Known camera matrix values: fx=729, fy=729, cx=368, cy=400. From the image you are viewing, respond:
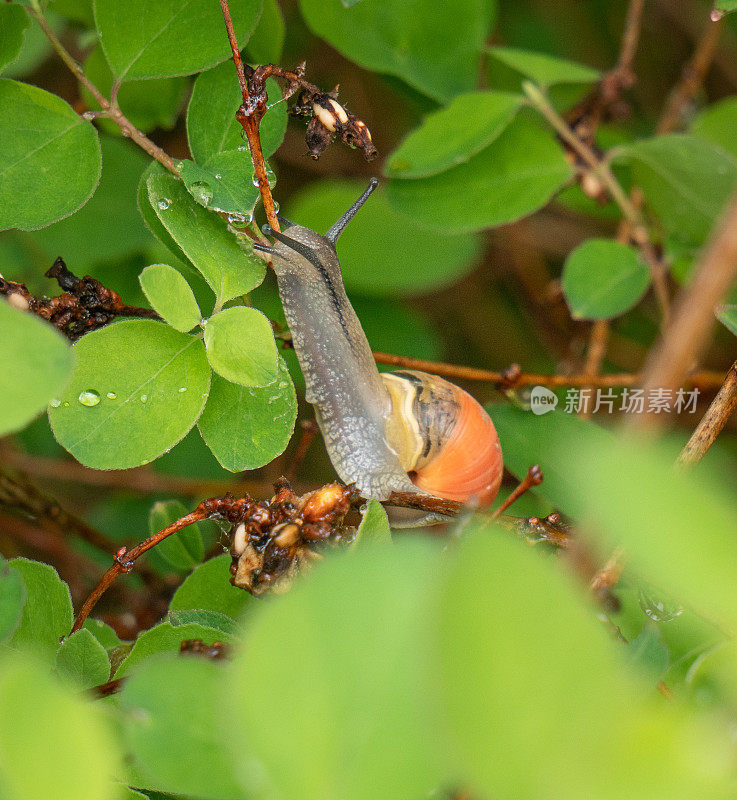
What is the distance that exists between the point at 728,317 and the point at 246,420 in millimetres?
684

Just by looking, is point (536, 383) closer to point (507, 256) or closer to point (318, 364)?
point (318, 364)

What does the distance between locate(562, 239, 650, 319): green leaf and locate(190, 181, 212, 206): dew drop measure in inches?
29.0

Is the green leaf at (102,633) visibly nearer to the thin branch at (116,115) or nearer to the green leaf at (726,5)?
the thin branch at (116,115)

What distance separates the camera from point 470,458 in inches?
50.4

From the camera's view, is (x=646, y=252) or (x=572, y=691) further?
(x=646, y=252)

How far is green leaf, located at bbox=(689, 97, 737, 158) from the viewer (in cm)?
160

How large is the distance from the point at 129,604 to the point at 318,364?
1.94ft

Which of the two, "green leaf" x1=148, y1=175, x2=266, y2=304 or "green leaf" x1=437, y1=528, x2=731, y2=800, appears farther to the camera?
"green leaf" x1=148, y1=175, x2=266, y2=304

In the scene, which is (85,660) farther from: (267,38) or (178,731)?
(267,38)

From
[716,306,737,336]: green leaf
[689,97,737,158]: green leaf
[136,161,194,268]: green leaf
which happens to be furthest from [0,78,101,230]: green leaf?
[689,97,737,158]: green leaf

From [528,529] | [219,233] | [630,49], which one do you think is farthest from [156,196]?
[630,49]

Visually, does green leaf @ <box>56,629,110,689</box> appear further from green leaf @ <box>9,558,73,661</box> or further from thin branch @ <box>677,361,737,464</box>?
thin branch @ <box>677,361,737,464</box>

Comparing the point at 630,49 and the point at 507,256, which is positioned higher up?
the point at 630,49

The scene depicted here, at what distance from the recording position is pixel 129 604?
1.38 meters
